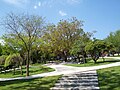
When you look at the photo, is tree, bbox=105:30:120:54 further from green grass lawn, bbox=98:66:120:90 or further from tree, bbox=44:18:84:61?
green grass lawn, bbox=98:66:120:90

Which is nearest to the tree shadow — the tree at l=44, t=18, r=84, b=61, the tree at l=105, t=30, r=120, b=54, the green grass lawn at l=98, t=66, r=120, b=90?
the green grass lawn at l=98, t=66, r=120, b=90

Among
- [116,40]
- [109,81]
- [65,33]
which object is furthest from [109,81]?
[116,40]

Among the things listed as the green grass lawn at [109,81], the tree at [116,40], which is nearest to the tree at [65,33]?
the tree at [116,40]

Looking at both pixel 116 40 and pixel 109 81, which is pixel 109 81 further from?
pixel 116 40

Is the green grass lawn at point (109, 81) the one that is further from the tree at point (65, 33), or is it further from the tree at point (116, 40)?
the tree at point (116, 40)

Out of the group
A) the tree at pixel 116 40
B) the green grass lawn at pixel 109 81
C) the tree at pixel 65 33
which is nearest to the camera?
the green grass lawn at pixel 109 81

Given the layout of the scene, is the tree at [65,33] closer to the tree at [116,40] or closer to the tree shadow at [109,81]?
the tree at [116,40]

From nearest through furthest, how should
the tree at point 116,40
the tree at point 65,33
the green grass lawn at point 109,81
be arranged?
the green grass lawn at point 109,81 < the tree at point 65,33 < the tree at point 116,40

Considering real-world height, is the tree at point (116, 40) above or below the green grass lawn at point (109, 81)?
above

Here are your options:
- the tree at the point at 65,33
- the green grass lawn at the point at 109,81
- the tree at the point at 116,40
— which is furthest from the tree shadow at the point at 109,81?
the tree at the point at 116,40

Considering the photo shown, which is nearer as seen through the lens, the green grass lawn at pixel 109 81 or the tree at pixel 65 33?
the green grass lawn at pixel 109 81

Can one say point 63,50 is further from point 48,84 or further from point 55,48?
point 48,84

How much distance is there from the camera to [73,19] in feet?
158

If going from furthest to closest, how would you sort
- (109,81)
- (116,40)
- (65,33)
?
1. (116,40)
2. (65,33)
3. (109,81)
